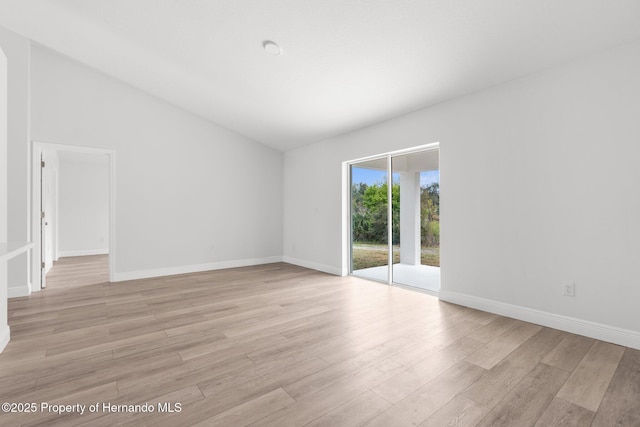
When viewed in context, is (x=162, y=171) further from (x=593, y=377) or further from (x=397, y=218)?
(x=593, y=377)

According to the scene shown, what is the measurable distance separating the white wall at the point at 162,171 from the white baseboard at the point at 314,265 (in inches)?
18.1

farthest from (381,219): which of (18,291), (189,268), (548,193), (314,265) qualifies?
(18,291)

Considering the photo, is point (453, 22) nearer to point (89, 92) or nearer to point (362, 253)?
point (362, 253)

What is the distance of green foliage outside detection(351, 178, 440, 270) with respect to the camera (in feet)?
13.4

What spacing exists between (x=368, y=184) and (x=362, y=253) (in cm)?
125

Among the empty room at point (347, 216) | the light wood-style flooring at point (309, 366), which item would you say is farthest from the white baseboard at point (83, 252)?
the light wood-style flooring at point (309, 366)

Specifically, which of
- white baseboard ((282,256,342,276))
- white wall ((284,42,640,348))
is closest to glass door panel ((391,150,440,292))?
white wall ((284,42,640,348))

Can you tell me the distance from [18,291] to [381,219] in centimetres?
531

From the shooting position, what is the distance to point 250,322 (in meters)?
2.98

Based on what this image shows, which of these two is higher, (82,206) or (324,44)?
(324,44)

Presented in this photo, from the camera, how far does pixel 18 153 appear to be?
397 centimetres

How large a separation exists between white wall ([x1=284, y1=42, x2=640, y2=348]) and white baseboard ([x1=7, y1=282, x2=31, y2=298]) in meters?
5.68

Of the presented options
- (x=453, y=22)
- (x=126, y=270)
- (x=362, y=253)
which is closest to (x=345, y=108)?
(x=453, y=22)

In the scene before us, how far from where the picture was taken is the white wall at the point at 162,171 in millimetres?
4434
